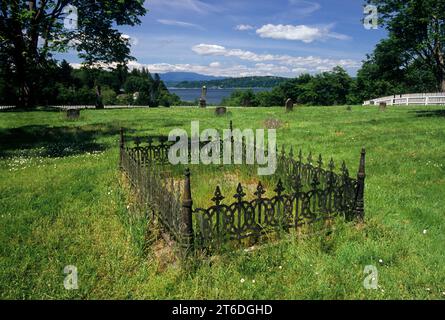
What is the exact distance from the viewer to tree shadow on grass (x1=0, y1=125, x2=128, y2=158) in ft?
39.9

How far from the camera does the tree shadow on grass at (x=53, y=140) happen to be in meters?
12.1

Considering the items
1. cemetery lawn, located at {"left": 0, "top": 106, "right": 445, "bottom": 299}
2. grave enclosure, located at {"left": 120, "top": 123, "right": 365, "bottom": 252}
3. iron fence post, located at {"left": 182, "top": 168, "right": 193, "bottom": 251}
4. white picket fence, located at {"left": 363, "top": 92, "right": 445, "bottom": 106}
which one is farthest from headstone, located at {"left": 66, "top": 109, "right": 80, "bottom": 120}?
white picket fence, located at {"left": 363, "top": 92, "right": 445, "bottom": 106}

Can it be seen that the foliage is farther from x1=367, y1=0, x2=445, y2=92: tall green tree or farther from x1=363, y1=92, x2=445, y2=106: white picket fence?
x1=363, y1=92, x2=445, y2=106: white picket fence

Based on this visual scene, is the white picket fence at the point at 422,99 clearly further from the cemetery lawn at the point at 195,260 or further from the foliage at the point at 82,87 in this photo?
the foliage at the point at 82,87

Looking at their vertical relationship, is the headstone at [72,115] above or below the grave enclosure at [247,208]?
above

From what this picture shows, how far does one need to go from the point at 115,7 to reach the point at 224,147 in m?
12.3

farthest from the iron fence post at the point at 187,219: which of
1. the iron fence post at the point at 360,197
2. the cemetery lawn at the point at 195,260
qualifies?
the iron fence post at the point at 360,197

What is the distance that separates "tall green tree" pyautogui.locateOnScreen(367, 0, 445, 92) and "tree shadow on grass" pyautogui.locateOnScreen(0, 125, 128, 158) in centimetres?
1746

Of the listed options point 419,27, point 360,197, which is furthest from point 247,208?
point 419,27

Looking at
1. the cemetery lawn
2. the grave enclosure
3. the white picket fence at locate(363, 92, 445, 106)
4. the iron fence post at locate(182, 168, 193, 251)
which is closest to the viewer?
the cemetery lawn

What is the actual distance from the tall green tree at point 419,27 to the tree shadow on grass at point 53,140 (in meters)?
17.5

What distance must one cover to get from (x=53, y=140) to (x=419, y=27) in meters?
20.9

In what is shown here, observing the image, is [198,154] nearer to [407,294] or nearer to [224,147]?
[224,147]
